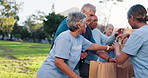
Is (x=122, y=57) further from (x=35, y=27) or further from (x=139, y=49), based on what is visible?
(x=35, y=27)

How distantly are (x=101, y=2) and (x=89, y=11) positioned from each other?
25.1 m

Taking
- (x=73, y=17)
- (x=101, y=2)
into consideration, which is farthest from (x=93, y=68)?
(x=101, y=2)

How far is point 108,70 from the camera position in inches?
102

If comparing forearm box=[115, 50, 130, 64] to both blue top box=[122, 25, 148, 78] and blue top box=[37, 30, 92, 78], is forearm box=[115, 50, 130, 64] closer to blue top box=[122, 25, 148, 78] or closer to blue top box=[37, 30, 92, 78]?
blue top box=[122, 25, 148, 78]

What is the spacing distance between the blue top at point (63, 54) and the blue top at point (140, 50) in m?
0.53

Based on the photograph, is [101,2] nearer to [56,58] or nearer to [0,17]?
[56,58]

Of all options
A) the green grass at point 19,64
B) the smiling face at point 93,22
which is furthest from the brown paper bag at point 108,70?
the green grass at point 19,64

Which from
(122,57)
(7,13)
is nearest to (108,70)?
(122,57)

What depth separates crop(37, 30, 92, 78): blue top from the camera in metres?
2.43

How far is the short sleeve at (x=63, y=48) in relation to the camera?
2.42 m

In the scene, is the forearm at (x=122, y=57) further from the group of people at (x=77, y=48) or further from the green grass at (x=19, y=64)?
the green grass at (x=19, y=64)

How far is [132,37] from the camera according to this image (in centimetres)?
237

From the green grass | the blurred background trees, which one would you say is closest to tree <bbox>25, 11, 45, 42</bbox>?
the blurred background trees

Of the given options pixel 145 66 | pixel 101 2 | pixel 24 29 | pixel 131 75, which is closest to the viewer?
pixel 145 66
